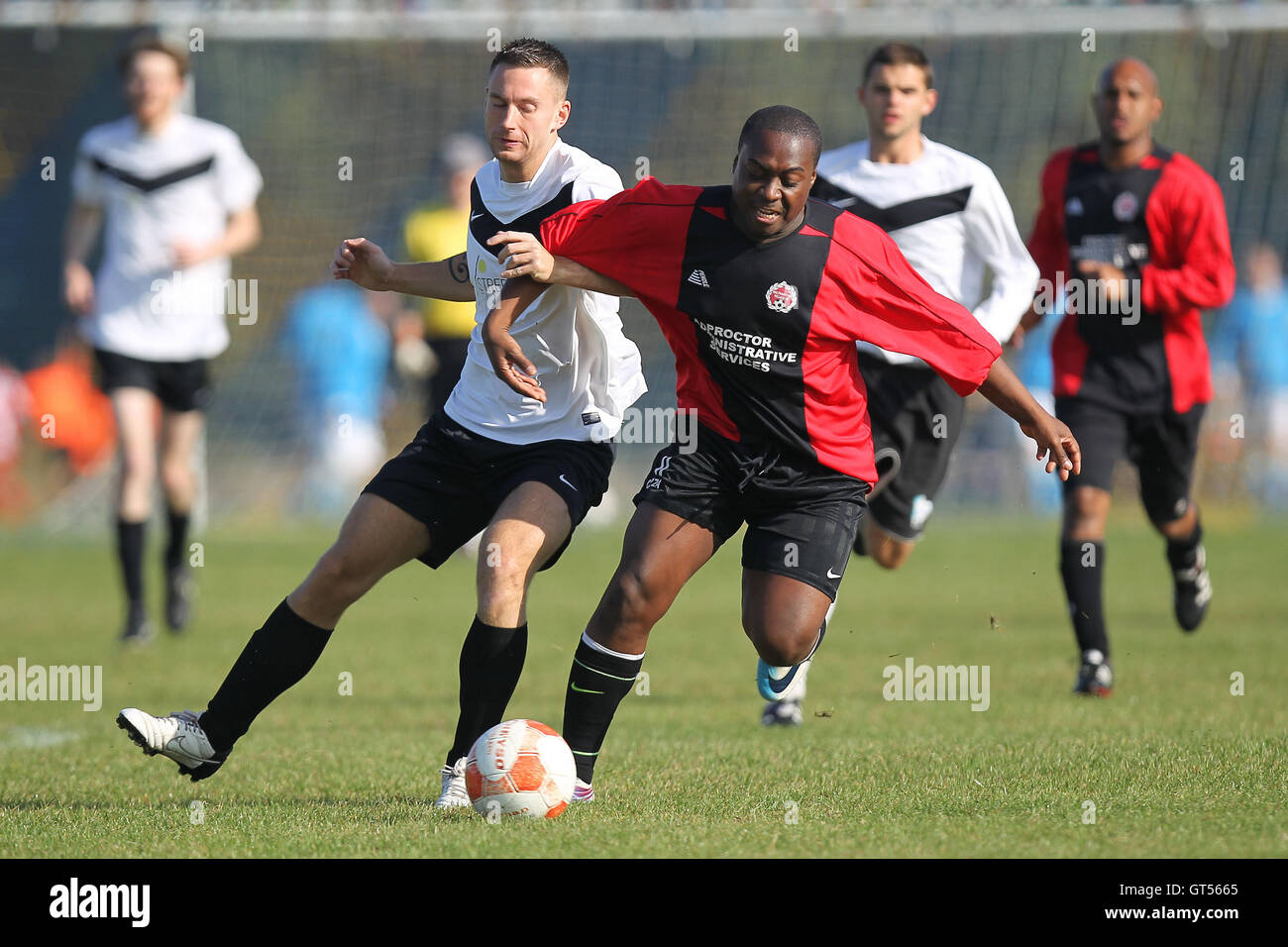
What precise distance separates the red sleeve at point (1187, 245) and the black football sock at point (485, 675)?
396 centimetres

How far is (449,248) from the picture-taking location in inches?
457

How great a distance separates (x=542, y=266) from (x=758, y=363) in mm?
747

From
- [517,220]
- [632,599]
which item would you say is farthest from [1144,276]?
[632,599]

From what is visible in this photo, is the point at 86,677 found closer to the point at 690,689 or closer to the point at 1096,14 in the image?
the point at 690,689

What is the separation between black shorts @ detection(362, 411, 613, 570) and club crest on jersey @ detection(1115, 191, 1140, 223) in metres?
3.60

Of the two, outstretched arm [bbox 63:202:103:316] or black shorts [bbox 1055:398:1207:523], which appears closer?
black shorts [bbox 1055:398:1207:523]

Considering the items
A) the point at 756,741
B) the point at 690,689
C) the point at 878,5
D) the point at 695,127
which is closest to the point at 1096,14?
the point at 878,5

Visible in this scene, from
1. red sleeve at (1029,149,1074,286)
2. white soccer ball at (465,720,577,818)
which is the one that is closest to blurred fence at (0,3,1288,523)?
red sleeve at (1029,149,1074,286)

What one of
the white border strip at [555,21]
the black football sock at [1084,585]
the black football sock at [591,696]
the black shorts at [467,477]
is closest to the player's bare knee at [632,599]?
the black football sock at [591,696]

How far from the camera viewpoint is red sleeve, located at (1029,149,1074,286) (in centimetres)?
790

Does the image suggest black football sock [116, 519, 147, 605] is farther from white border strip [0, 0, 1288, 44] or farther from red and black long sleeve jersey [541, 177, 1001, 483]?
red and black long sleeve jersey [541, 177, 1001, 483]

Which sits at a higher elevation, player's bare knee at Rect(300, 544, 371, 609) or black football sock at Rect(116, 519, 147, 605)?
player's bare knee at Rect(300, 544, 371, 609)

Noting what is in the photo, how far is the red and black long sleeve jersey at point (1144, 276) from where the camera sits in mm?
7629

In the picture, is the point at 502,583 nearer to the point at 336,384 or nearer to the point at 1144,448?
the point at 1144,448
